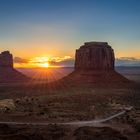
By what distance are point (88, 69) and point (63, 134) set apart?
78100 mm

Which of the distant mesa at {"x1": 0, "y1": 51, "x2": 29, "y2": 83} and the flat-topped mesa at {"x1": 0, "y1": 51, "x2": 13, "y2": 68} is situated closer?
the distant mesa at {"x1": 0, "y1": 51, "x2": 29, "y2": 83}

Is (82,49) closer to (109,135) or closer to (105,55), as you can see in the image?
(105,55)

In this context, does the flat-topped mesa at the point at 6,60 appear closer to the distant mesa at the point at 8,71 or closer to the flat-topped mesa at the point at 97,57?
the distant mesa at the point at 8,71

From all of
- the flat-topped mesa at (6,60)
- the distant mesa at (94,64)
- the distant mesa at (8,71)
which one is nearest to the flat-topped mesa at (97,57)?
the distant mesa at (94,64)

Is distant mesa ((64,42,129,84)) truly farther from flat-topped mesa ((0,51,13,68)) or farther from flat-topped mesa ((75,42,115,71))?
flat-topped mesa ((0,51,13,68))

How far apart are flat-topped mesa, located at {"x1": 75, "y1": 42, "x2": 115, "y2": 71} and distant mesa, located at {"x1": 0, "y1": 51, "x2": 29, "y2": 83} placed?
4544 centimetres

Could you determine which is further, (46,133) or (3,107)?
(3,107)

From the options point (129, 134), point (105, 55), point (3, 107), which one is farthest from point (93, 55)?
point (129, 134)

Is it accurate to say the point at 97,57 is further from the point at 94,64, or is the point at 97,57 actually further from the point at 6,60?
the point at 6,60

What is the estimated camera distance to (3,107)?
58875mm

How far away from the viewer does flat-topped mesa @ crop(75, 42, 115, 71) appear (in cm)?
11745

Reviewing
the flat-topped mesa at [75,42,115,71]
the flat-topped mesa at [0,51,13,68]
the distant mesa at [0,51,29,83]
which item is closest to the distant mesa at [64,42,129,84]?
the flat-topped mesa at [75,42,115,71]

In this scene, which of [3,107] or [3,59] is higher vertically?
[3,59]

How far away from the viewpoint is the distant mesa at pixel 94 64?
112938mm
